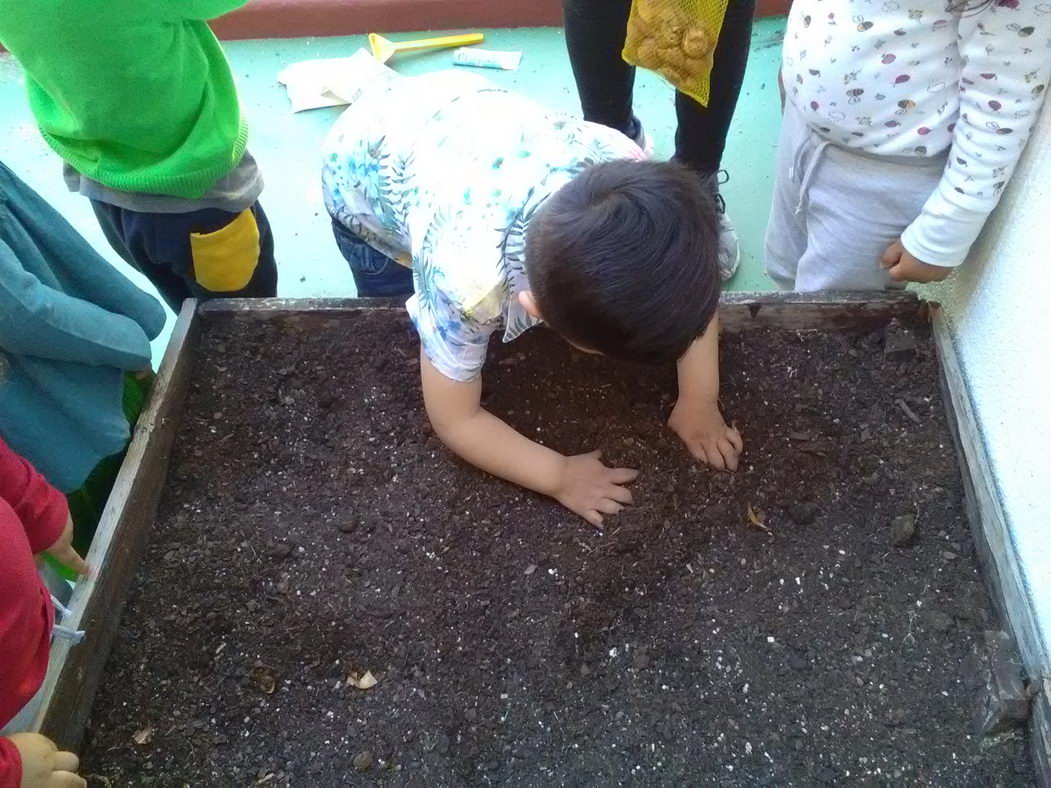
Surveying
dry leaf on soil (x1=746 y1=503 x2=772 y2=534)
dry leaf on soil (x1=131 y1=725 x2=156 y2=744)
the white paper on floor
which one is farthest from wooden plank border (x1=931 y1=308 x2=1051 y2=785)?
the white paper on floor

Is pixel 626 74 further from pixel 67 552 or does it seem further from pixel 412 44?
pixel 67 552

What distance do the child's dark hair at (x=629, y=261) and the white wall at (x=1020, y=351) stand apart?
0.38 meters

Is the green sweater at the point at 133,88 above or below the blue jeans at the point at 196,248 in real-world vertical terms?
above

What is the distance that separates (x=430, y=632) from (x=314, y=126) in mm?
1381

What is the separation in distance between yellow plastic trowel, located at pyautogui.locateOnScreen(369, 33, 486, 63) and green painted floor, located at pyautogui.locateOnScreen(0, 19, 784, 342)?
2cm

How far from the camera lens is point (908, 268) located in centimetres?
108

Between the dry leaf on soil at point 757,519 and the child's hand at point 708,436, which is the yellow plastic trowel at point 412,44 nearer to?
the child's hand at point 708,436

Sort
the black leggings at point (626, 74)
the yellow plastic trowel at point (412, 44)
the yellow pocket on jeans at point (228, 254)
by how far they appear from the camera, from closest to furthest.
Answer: the yellow pocket on jeans at point (228, 254)
the black leggings at point (626, 74)
the yellow plastic trowel at point (412, 44)

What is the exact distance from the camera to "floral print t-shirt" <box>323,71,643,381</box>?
921 mm

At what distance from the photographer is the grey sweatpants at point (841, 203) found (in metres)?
1.06

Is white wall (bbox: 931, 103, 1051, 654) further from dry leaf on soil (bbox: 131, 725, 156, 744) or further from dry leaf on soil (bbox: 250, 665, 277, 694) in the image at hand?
dry leaf on soil (bbox: 131, 725, 156, 744)

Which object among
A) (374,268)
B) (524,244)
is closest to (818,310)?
(524,244)

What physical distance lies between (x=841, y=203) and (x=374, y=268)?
0.68 meters

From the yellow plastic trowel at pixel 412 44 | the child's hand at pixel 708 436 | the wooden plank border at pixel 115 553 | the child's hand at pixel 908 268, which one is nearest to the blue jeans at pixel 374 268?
the wooden plank border at pixel 115 553
